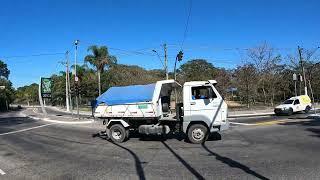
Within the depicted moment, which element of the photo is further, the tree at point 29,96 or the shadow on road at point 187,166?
the tree at point 29,96

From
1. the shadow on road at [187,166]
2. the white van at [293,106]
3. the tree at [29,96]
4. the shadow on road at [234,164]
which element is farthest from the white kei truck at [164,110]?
the tree at [29,96]

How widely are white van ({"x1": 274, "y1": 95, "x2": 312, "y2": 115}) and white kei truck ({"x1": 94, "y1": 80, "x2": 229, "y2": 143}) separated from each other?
19165mm

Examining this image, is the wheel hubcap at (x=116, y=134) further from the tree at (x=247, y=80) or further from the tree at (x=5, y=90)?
the tree at (x=5, y=90)

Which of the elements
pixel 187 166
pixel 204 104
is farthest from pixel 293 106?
pixel 187 166

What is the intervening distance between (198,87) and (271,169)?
707 cm

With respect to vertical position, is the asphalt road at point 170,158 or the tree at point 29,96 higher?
the tree at point 29,96

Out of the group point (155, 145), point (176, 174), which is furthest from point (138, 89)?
point (176, 174)

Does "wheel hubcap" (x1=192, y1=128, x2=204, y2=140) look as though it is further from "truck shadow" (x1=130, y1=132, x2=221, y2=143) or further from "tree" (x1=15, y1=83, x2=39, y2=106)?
"tree" (x1=15, y1=83, x2=39, y2=106)

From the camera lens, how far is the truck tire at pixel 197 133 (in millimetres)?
17422

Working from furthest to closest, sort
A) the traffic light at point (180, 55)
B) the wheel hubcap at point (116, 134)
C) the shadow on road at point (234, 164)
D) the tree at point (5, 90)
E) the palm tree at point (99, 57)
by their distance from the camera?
1. the tree at point (5, 90)
2. the palm tree at point (99, 57)
3. the traffic light at point (180, 55)
4. the wheel hubcap at point (116, 134)
5. the shadow on road at point (234, 164)

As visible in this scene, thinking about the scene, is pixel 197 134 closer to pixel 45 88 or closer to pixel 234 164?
pixel 234 164

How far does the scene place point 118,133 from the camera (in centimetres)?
1938

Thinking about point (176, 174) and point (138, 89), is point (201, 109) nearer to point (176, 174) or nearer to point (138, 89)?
point (138, 89)

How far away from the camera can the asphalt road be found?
11.0 m
